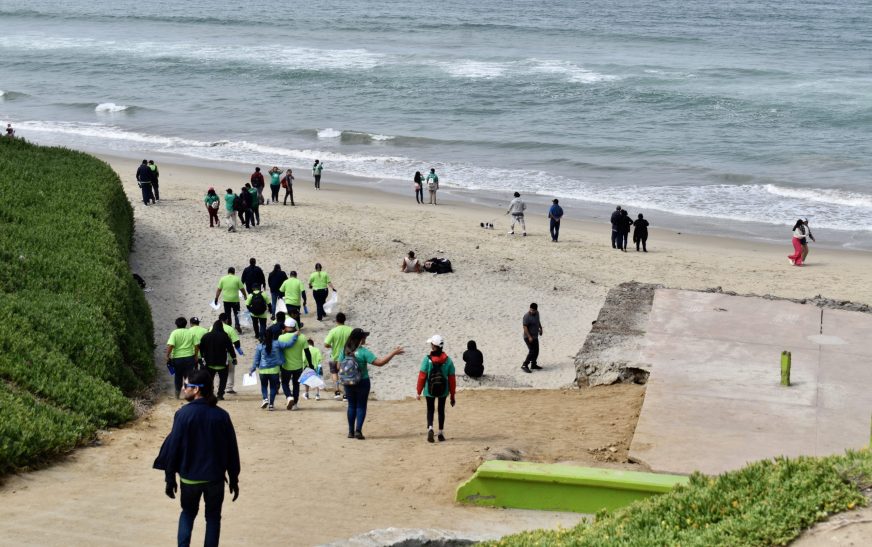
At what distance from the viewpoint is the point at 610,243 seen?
28.9m

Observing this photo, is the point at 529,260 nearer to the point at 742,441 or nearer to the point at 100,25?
the point at 742,441

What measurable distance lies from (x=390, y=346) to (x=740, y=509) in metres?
11.7

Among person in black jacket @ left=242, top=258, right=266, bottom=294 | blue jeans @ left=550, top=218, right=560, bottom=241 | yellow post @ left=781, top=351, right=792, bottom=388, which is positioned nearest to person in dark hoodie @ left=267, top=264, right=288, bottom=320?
person in black jacket @ left=242, top=258, right=266, bottom=294

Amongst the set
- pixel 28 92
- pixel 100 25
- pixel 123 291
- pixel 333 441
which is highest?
pixel 100 25

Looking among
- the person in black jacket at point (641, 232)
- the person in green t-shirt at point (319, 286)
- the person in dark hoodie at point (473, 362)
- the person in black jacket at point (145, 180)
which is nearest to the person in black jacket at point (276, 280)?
the person in green t-shirt at point (319, 286)

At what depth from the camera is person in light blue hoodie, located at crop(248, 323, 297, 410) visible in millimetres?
14945

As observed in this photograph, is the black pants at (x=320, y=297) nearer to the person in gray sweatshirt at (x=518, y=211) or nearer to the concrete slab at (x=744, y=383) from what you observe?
the concrete slab at (x=744, y=383)

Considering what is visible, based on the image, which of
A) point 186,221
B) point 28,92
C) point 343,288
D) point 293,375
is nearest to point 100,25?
point 28,92

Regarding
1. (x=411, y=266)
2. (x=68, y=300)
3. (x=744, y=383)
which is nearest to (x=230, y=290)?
(x=68, y=300)

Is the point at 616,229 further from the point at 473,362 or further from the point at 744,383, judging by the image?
the point at 744,383

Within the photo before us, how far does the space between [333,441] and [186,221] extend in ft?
49.9

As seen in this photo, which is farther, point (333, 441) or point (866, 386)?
point (866, 386)

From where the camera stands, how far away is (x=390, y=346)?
64.0 feet

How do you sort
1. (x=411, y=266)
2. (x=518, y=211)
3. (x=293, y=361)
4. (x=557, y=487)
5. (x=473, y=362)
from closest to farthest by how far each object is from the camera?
(x=557, y=487) < (x=293, y=361) < (x=473, y=362) < (x=411, y=266) < (x=518, y=211)
